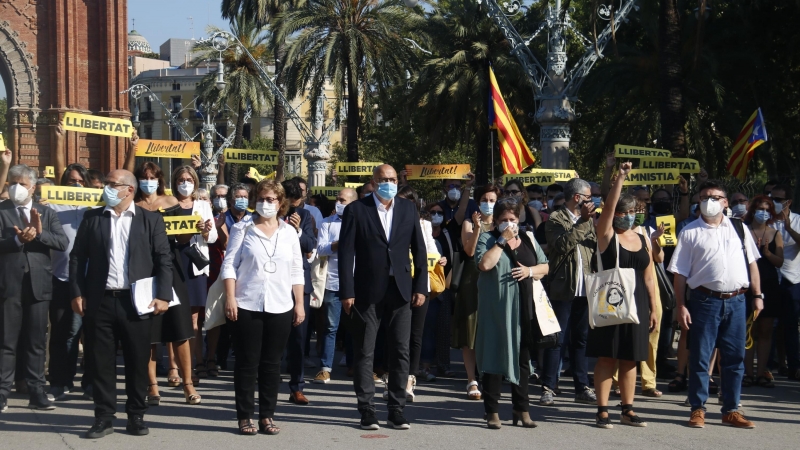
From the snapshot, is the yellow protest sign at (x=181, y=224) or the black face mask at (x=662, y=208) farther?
the black face mask at (x=662, y=208)

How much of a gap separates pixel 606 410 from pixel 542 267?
48.3 inches

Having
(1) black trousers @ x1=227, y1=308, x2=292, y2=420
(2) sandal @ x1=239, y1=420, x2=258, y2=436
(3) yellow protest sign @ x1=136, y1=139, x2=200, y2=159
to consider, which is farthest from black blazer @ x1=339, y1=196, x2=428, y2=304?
(3) yellow protest sign @ x1=136, y1=139, x2=200, y2=159

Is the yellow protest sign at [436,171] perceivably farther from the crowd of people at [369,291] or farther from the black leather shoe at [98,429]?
the black leather shoe at [98,429]

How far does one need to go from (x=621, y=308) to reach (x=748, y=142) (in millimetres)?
8015

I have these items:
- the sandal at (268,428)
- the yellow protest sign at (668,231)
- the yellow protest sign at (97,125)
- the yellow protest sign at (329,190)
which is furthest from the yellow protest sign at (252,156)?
the sandal at (268,428)

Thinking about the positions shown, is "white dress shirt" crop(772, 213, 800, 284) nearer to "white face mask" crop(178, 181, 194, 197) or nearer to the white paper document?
"white face mask" crop(178, 181, 194, 197)

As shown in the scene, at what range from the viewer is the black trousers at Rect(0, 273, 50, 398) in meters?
8.76

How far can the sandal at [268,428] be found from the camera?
7.82 m

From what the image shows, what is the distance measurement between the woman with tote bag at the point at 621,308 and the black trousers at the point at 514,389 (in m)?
0.54

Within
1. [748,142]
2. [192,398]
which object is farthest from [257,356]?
[748,142]

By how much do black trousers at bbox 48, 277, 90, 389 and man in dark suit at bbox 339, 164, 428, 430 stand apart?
2.80m

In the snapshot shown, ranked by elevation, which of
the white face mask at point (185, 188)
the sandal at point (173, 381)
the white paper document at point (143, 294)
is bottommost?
the sandal at point (173, 381)

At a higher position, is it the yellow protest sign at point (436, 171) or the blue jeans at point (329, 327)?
the yellow protest sign at point (436, 171)

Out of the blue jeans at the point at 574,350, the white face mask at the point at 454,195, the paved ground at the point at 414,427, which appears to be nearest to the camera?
the paved ground at the point at 414,427
